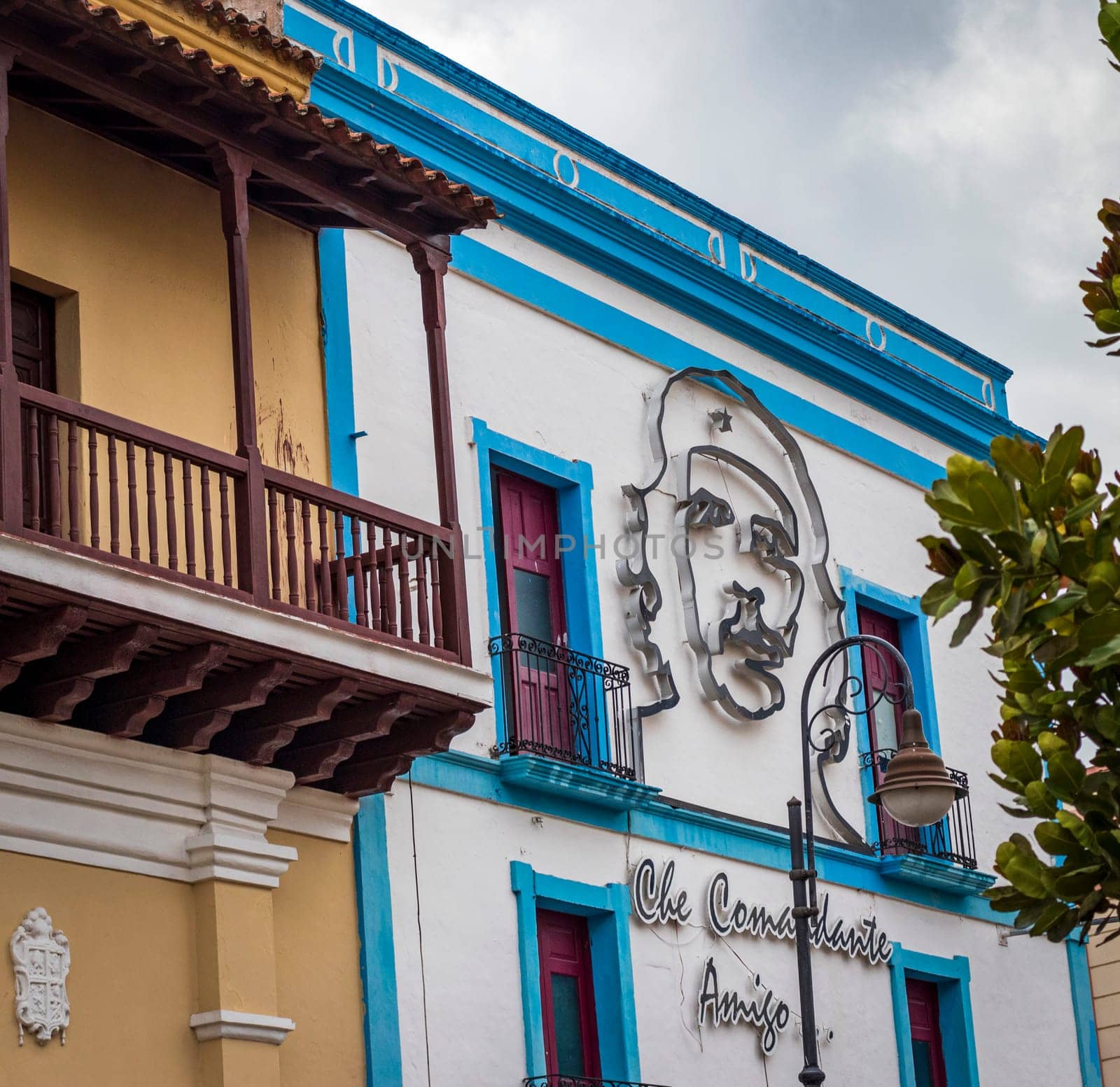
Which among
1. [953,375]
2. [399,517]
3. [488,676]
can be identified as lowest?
[488,676]

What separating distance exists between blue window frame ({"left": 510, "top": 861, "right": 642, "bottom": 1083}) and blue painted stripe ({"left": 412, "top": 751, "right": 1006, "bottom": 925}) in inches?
16.0

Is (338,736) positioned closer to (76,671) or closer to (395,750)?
(395,750)

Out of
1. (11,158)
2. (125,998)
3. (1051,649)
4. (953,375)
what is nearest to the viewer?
(1051,649)

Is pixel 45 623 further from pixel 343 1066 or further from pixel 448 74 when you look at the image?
pixel 448 74

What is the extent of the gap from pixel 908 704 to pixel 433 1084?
3171 mm

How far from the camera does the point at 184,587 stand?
939 centimetres

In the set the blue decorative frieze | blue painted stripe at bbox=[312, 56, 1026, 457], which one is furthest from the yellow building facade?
blue painted stripe at bbox=[312, 56, 1026, 457]

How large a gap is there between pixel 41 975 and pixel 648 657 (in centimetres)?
517

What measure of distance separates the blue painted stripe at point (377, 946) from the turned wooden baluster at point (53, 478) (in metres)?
2.92

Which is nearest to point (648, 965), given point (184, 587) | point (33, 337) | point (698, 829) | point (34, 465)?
point (698, 829)

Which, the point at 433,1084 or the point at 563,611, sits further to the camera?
the point at 563,611

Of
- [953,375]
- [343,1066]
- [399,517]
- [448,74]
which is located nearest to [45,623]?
[399,517]

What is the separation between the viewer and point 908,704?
460 inches

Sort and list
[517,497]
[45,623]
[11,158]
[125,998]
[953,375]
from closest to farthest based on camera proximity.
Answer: [45,623] → [125,998] → [11,158] → [517,497] → [953,375]
